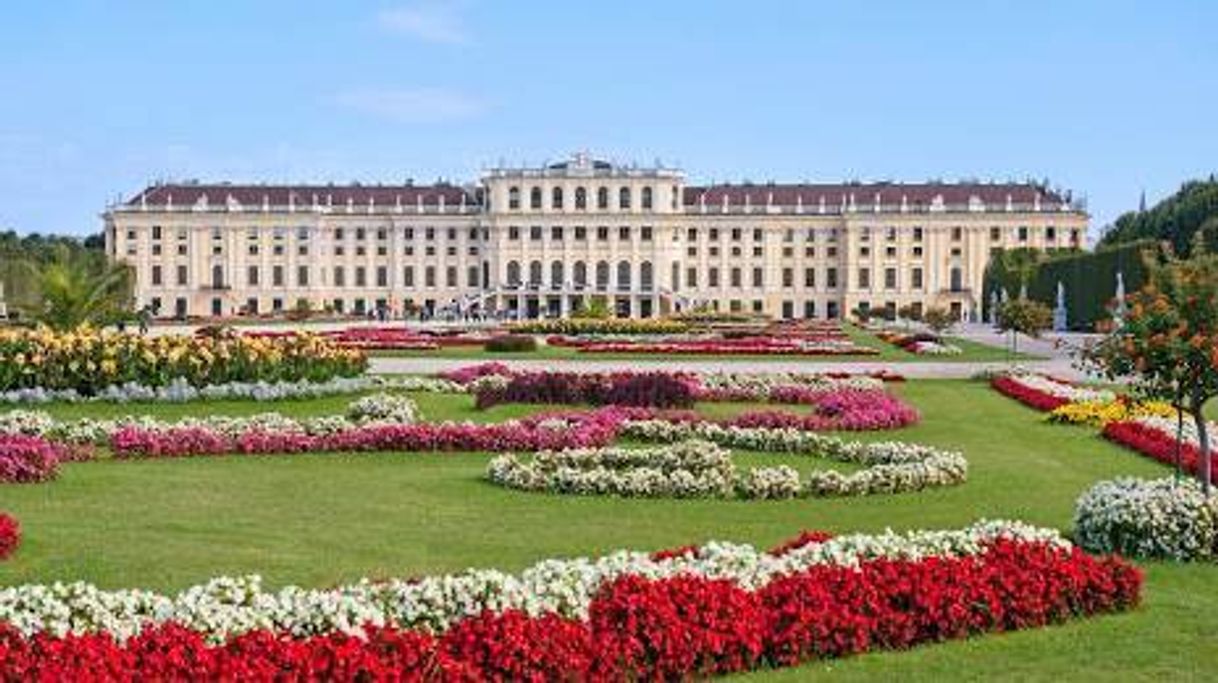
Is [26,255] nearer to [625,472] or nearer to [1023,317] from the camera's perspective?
[1023,317]

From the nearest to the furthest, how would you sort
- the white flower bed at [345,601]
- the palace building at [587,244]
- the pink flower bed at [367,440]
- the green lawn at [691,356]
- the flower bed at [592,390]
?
1. the white flower bed at [345,601]
2. the pink flower bed at [367,440]
3. the flower bed at [592,390]
4. the green lawn at [691,356]
5. the palace building at [587,244]

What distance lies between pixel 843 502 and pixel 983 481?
5.94 ft

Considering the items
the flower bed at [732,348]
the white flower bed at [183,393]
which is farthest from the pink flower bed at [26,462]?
the flower bed at [732,348]

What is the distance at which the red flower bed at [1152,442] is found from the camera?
43.3 ft

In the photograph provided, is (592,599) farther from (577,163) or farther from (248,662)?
(577,163)

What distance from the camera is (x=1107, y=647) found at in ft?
22.4

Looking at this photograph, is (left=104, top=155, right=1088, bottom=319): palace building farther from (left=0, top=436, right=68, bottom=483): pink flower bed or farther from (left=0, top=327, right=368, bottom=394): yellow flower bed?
(left=0, top=436, right=68, bottom=483): pink flower bed

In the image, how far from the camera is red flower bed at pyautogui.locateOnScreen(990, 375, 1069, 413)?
62.5ft

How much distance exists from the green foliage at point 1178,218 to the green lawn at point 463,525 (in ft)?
150

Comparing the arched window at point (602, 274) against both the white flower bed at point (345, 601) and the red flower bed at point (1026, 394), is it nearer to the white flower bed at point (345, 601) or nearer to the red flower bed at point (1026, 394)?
the red flower bed at point (1026, 394)

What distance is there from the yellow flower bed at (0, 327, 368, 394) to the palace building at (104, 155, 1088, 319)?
7813cm

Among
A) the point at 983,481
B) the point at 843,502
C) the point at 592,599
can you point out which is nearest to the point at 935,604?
the point at 592,599

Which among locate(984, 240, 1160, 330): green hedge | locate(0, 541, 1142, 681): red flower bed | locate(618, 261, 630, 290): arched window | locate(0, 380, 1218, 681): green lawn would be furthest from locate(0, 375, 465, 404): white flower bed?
locate(618, 261, 630, 290): arched window

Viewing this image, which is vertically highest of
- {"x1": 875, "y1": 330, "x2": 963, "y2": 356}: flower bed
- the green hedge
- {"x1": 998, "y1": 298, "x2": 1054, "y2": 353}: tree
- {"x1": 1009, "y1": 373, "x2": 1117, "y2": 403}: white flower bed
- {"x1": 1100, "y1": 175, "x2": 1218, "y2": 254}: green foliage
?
{"x1": 1100, "y1": 175, "x2": 1218, "y2": 254}: green foliage
